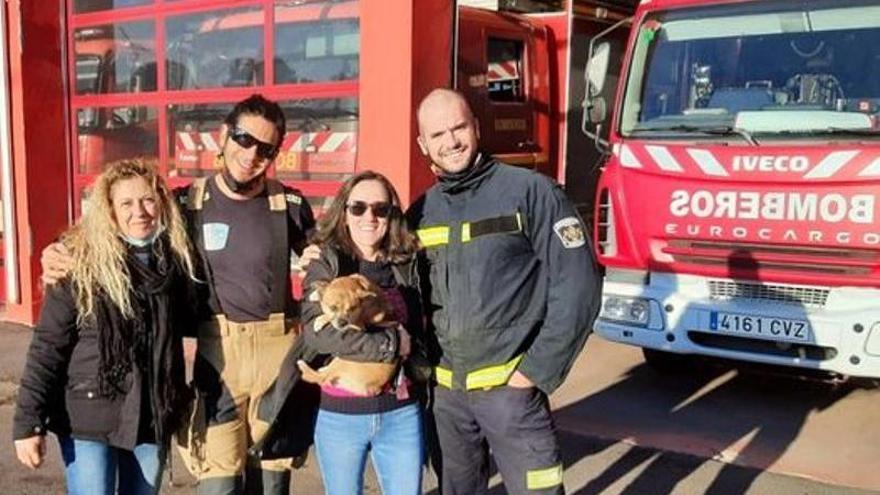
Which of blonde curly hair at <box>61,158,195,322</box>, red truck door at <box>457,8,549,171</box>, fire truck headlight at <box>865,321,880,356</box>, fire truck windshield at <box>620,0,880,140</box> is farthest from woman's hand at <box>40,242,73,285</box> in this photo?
red truck door at <box>457,8,549,171</box>

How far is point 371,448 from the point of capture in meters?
2.62

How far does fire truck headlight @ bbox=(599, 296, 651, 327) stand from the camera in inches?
201

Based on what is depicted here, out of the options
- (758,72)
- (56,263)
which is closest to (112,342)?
(56,263)

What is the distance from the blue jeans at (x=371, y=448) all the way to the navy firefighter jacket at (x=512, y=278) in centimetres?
22

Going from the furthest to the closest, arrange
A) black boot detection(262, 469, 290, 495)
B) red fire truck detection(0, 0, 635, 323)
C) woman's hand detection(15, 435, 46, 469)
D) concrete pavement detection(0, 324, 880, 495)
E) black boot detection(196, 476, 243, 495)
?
1. red fire truck detection(0, 0, 635, 323)
2. concrete pavement detection(0, 324, 880, 495)
3. black boot detection(262, 469, 290, 495)
4. black boot detection(196, 476, 243, 495)
5. woman's hand detection(15, 435, 46, 469)

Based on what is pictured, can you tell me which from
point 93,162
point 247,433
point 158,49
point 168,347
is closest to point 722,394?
point 247,433

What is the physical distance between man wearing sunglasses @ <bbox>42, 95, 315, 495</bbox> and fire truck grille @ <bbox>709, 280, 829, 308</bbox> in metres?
2.88

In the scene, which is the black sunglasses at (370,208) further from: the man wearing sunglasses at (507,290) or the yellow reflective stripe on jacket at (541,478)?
the yellow reflective stripe on jacket at (541,478)

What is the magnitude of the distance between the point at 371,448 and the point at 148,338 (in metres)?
0.72

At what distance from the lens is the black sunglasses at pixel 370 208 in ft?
8.43

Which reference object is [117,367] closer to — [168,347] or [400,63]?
[168,347]

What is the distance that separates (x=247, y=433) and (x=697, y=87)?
3.44m

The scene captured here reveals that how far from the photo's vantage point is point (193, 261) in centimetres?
278

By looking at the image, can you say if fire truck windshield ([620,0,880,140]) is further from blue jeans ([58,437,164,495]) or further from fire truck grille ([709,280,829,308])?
blue jeans ([58,437,164,495])
